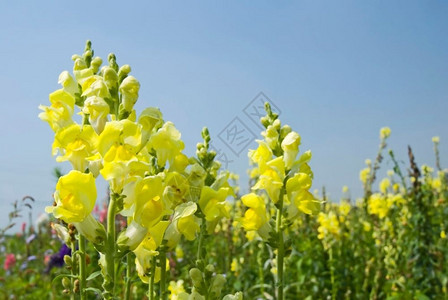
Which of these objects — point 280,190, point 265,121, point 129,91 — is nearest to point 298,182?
point 280,190

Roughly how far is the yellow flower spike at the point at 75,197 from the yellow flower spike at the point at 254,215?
2.57ft

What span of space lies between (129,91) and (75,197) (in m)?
0.39

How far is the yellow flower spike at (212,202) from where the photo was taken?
1.68 meters

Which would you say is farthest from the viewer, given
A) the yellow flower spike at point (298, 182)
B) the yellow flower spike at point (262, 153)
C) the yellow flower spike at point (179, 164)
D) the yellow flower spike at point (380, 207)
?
the yellow flower spike at point (380, 207)

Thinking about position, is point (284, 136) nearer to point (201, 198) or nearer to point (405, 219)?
point (201, 198)

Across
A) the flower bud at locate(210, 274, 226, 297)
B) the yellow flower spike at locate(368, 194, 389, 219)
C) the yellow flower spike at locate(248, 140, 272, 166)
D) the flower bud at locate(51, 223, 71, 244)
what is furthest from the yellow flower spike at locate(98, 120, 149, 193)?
the yellow flower spike at locate(368, 194, 389, 219)

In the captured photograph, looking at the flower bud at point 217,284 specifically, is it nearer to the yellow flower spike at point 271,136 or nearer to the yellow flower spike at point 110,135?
the yellow flower spike at point 110,135

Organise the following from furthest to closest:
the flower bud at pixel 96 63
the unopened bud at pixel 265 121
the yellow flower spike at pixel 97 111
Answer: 1. the unopened bud at pixel 265 121
2. the flower bud at pixel 96 63
3. the yellow flower spike at pixel 97 111

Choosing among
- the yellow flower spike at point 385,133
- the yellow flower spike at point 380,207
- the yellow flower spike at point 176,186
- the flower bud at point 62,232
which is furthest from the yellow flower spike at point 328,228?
the yellow flower spike at point 176,186

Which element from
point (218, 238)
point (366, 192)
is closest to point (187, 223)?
point (366, 192)

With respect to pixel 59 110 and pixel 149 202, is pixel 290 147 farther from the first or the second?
pixel 59 110

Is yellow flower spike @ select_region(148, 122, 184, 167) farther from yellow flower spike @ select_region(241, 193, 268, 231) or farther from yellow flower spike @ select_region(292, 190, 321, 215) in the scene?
yellow flower spike @ select_region(292, 190, 321, 215)

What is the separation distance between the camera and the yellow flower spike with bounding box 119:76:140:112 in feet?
5.15

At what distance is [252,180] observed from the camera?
7500mm
